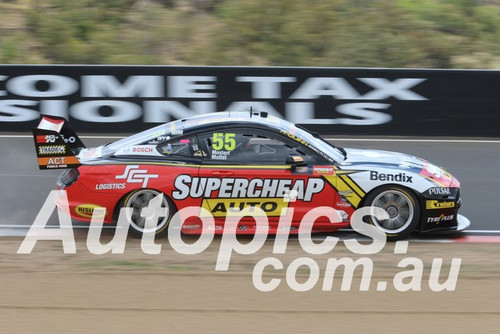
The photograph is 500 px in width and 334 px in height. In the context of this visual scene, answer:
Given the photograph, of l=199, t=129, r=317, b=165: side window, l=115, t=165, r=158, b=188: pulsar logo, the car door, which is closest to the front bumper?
the car door

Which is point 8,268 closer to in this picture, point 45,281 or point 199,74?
point 45,281

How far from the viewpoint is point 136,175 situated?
8.62 m

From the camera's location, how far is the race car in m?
8.59

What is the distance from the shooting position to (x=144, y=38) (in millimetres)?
19641

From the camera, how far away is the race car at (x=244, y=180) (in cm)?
859

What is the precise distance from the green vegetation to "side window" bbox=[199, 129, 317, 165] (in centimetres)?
963

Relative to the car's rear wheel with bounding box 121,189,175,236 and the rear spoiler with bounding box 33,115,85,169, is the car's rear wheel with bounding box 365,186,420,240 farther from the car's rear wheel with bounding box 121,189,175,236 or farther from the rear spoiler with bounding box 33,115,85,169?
the rear spoiler with bounding box 33,115,85,169

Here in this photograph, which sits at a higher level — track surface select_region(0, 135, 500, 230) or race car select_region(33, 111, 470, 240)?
race car select_region(33, 111, 470, 240)

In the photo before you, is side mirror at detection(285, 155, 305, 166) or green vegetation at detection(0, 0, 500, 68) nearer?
side mirror at detection(285, 155, 305, 166)

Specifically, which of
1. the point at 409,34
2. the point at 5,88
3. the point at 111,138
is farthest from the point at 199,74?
the point at 409,34

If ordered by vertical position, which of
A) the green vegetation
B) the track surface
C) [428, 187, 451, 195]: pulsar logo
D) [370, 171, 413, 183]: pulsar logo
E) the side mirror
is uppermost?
the side mirror

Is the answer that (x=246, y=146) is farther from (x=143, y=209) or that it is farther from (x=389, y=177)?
(x=389, y=177)

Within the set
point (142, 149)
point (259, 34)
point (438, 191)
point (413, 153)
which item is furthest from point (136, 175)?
point (259, 34)
